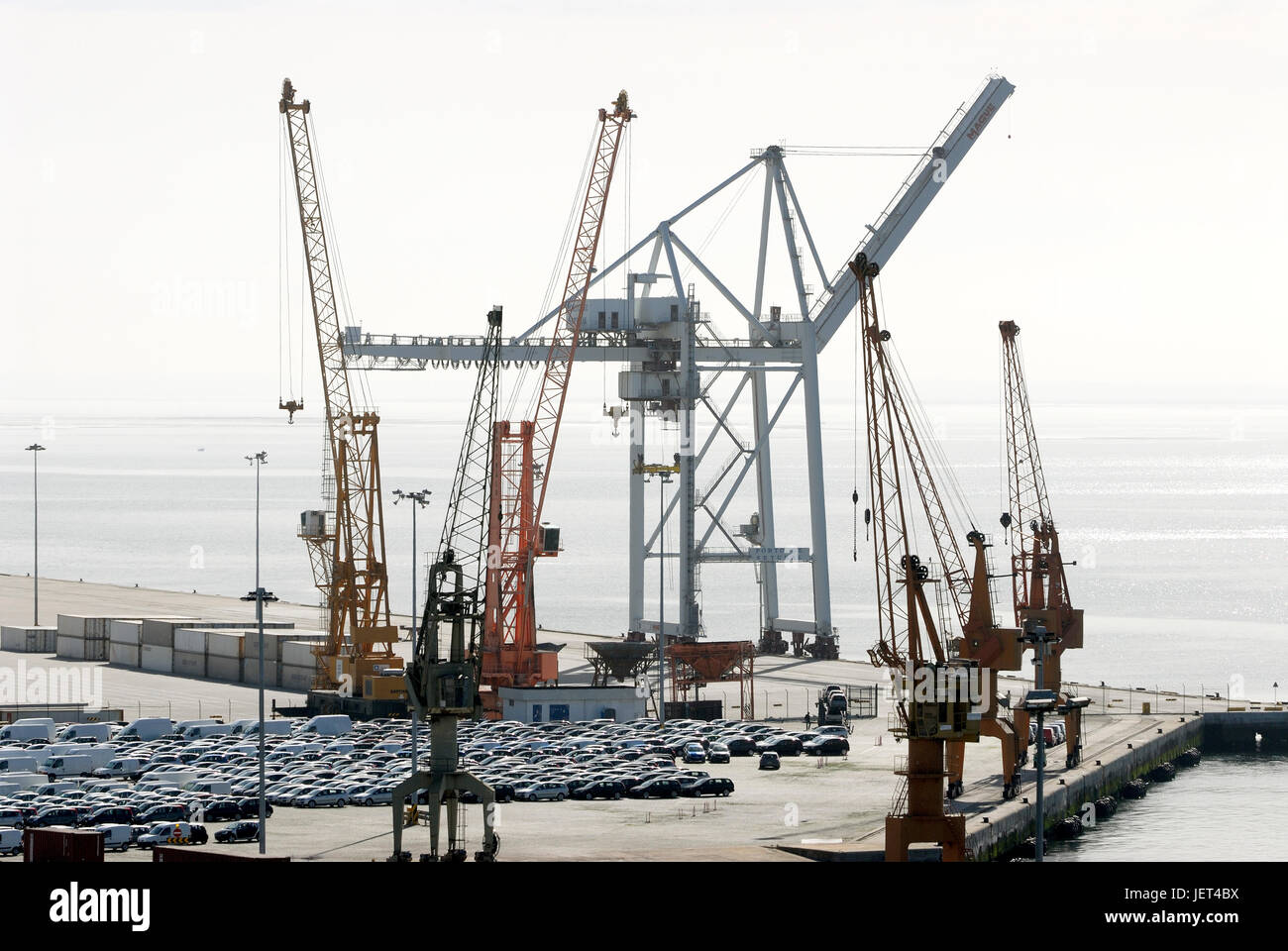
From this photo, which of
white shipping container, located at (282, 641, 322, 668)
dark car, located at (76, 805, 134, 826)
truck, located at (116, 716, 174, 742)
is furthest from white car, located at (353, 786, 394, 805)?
white shipping container, located at (282, 641, 322, 668)

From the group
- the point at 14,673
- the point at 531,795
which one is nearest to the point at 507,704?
the point at 531,795

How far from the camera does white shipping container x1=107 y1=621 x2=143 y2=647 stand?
111m

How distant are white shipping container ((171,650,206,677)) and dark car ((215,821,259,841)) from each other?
161 ft

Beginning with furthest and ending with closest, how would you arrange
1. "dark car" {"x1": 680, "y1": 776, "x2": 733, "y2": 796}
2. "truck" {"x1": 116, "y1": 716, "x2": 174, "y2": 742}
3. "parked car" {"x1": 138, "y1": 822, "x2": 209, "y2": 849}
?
"truck" {"x1": 116, "y1": 716, "x2": 174, "y2": 742} < "dark car" {"x1": 680, "y1": 776, "x2": 733, "y2": 796} < "parked car" {"x1": 138, "y1": 822, "x2": 209, "y2": 849}

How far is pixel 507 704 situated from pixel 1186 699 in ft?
126

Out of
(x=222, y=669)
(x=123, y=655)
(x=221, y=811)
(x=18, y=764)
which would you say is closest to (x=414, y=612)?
(x=221, y=811)

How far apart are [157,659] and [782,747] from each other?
143ft

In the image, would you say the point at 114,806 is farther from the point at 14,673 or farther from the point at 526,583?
the point at 14,673

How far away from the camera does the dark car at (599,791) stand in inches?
2685

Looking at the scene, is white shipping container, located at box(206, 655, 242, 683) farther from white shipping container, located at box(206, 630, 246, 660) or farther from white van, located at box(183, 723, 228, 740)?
white van, located at box(183, 723, 228, 740)

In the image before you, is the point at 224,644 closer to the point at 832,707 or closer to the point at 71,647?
the point at 71,647

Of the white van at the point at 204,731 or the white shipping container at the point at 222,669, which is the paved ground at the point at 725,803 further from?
the white van at the point at 204,731
